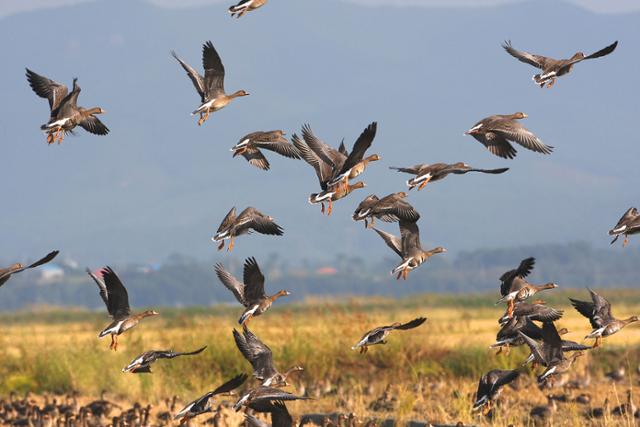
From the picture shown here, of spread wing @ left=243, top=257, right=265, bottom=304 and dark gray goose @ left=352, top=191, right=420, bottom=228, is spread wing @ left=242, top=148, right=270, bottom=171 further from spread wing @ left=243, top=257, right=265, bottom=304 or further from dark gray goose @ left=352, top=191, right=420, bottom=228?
spread wing @ left=243, top=257, right=265, bottom=304

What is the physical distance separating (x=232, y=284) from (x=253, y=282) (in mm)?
706

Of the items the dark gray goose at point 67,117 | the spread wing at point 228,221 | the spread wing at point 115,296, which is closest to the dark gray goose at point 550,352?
the spread wing at point 228,221

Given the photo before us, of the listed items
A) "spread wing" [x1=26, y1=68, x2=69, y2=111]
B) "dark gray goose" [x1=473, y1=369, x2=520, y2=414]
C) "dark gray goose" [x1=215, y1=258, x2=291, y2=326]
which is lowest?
"dark gray goose" [x1=473, y1=369, x2=520, y2=414]

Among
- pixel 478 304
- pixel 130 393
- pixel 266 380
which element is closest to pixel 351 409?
pixel 130 393

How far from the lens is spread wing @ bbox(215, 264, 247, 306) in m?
11.0

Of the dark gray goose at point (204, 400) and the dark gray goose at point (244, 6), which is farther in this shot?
the dark gray goose at point (244, 6)

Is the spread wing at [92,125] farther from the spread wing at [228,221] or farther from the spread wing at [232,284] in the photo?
the spread wing at [232,284]

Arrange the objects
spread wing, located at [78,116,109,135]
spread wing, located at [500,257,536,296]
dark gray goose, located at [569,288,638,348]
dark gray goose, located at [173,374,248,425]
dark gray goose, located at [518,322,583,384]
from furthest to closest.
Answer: spread wing, located at [78,116,109,135] < dark gray goose, located at [569,288,638,348] < dark gray goose, located at [518,322,583,384] < spread wing, located at [500,257,536,296] < dark gray goose, located at [173,374,248,425]

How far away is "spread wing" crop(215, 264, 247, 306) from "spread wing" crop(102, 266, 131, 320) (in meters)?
0.84

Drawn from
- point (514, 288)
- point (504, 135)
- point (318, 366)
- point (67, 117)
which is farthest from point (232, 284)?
point (318, 366)

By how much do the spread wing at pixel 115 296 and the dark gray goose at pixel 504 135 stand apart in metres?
3.18

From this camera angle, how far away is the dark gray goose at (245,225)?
11.1 metres

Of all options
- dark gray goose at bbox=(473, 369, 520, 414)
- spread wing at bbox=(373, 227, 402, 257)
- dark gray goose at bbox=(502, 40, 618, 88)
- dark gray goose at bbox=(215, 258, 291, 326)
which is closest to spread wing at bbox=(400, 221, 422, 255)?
spread wing at bbox=(373, 227, 402, 257)

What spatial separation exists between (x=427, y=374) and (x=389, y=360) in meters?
0.69
